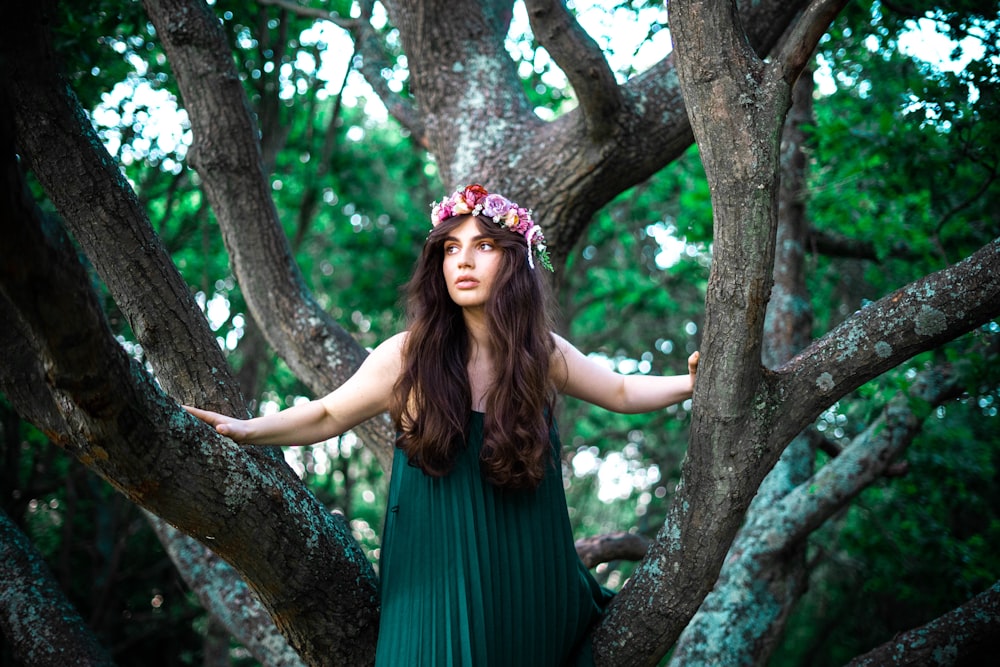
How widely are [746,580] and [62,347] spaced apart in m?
2.84

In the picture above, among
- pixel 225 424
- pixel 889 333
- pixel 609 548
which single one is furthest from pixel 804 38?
pixel 609 548

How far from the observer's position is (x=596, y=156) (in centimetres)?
332

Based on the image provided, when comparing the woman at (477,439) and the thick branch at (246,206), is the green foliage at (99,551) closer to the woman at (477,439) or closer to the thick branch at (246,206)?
the thick branch at (246,206)

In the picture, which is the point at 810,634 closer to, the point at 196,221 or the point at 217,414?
the point at 196,221

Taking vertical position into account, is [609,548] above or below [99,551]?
below

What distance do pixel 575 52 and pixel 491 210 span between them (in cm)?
81

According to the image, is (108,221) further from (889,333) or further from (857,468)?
(857,468)

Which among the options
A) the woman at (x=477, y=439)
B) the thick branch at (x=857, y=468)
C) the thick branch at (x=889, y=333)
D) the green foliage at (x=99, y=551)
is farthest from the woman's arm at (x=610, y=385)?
the green foliage at (x=99, y=551)

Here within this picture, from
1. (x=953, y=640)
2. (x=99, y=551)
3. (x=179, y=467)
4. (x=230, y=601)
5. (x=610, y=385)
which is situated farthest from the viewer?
(x=99, y=551)

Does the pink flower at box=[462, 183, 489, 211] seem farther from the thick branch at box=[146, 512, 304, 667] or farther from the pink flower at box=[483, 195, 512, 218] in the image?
the thick branch at box=[146, 512, 304, 667]

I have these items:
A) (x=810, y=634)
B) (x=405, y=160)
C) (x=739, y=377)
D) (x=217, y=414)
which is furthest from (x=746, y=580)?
(x=810, y=634)

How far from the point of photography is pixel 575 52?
294 cm

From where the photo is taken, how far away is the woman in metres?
2.26

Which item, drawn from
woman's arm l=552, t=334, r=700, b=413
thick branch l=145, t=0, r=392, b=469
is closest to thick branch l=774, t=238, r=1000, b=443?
woman's arm l=552, t=334, r=700, b=413
